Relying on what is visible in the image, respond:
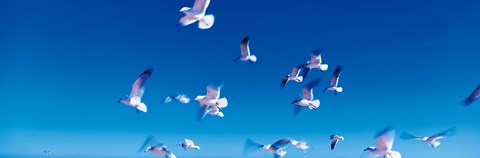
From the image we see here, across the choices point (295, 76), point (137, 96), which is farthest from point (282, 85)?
point (137, 96)

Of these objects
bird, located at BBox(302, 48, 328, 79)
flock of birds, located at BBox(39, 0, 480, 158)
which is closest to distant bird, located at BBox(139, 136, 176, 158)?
flock of birds, located at BBox(39, 0, 480, 158)

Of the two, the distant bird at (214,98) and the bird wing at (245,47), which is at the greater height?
the bird wing at (245,47)

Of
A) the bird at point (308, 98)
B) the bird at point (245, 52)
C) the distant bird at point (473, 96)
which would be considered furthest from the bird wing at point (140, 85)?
the distant bird at point (473, 96)

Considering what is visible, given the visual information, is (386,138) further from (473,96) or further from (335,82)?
(335,82)

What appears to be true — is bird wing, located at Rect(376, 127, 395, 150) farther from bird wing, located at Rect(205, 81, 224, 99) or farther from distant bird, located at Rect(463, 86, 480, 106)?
bird wing, located at Rect(205, 81, 224, 99)

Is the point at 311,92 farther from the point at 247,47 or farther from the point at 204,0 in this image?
the point at 204,0

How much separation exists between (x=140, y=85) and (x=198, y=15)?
1.93 metres

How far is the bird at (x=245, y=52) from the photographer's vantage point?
35.1 ft

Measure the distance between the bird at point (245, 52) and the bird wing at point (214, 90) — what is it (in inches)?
50.8

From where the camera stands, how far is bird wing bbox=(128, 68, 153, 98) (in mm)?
9039

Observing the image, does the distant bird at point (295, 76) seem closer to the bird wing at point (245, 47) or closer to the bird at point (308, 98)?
the bird at point (308, 98)

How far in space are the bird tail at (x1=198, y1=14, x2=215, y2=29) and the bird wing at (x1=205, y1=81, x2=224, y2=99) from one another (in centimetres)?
167

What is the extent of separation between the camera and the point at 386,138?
8.27 metres

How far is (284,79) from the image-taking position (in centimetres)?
1268
